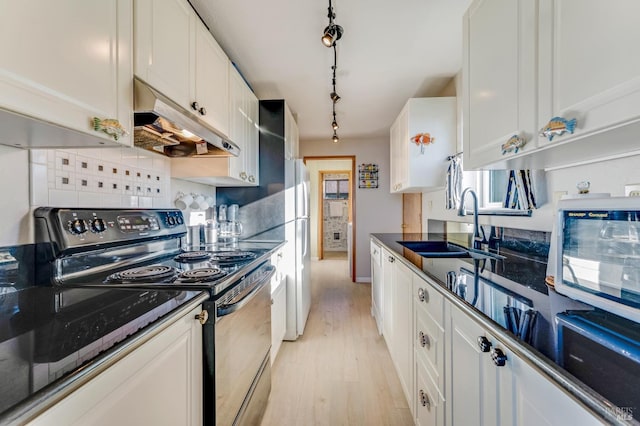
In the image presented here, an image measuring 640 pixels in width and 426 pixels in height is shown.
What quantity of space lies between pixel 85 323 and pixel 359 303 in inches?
120

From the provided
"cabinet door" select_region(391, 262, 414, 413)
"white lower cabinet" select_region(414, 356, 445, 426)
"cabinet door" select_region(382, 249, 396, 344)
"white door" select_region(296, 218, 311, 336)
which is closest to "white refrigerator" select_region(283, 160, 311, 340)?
"white door" select_region(296, 218, 311, 336)

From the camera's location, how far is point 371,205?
4.28 metres

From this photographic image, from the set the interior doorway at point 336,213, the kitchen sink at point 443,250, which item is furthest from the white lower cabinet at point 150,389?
the interior doorway at point 336,213

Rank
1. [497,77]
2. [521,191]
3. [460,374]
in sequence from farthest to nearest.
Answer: [521,191] < [497,77] < [460,374]

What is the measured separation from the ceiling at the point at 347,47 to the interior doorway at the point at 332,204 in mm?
1739

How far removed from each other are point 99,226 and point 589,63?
1785 millimetres

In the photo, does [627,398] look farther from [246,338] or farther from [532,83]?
[246,338]

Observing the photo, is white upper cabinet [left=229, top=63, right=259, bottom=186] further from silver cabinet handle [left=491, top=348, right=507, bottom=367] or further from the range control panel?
silver cabinet handle [left=491, top=348, right=507, bottom=367]

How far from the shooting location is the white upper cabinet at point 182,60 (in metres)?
1.08

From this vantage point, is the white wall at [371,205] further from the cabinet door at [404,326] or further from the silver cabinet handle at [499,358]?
the silver cabinet handle at [499,358]

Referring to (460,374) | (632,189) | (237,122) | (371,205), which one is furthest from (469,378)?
(371,205)

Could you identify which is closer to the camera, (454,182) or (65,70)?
(65,70)

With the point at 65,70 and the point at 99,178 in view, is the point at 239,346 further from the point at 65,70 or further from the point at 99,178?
the point at 65,70

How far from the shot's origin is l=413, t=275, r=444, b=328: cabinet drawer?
3.28 ft
